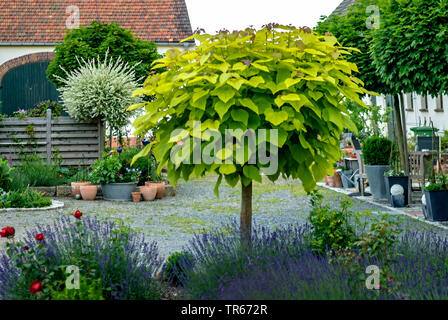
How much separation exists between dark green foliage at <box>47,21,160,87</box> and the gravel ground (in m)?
3.42

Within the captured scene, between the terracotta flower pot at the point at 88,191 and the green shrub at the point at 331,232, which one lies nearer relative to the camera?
the green shrub at the point at 331,232

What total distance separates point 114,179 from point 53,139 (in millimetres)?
2509

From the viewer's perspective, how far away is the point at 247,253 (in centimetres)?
415

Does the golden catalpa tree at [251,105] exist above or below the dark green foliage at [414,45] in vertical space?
below

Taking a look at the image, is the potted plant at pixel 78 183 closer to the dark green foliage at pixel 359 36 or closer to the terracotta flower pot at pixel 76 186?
the terracotta flower pot at pixel 76 186

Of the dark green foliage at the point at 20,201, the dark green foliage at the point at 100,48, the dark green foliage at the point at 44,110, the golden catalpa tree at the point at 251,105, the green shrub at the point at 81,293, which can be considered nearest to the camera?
the green shrub at the point at 81,293

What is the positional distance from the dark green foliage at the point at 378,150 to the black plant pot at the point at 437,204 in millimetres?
2181

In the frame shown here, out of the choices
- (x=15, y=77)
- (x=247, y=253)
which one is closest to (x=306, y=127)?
(x=247, y=253)

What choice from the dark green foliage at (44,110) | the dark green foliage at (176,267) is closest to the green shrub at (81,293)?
the dark green foliage at (176,267)

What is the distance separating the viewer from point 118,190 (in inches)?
440

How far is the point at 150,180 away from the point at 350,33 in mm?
4797

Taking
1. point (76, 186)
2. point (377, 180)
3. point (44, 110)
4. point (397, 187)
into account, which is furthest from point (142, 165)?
point (397, 187)

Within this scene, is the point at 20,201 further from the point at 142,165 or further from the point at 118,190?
the point at 142,165

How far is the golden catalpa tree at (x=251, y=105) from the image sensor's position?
3.83m
